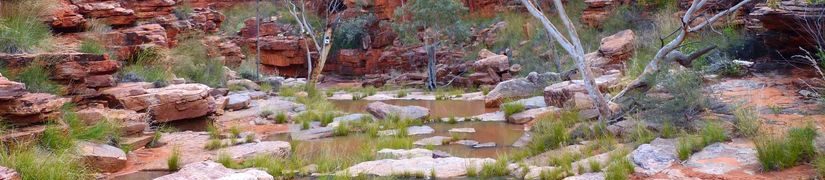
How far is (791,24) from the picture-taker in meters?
8.74

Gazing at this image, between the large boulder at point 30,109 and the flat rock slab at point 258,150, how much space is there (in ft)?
5.50

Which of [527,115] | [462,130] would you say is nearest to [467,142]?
[462,130]

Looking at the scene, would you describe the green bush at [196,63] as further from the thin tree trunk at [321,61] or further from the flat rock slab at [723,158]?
the flat rock slab at [723,158]

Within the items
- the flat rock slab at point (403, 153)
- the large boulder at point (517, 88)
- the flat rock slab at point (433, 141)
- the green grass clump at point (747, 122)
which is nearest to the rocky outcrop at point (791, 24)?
the green grass clump at point (747, 122)

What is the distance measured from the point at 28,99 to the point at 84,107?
1.92 m

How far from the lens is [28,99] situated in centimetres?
631

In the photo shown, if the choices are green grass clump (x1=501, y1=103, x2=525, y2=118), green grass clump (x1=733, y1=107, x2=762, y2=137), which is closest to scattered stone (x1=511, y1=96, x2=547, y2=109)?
green grass clump (x1=501, y1=103, x2=525, y2=118)

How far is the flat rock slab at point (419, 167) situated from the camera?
20.6 feet

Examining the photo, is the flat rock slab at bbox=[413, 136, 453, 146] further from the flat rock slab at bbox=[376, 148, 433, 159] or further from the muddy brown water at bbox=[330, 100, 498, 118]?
the muddy brown water at bbox=[330, 100, 498, 118]

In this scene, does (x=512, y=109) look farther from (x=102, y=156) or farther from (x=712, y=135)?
(x=102, y=156)

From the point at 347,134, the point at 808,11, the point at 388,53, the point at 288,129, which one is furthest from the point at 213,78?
the point at 388,53

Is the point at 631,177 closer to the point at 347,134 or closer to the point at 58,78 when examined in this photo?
the point at 347,134

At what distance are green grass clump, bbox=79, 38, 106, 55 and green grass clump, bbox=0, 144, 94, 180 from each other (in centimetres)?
371

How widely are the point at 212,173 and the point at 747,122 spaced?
4.53 metres
